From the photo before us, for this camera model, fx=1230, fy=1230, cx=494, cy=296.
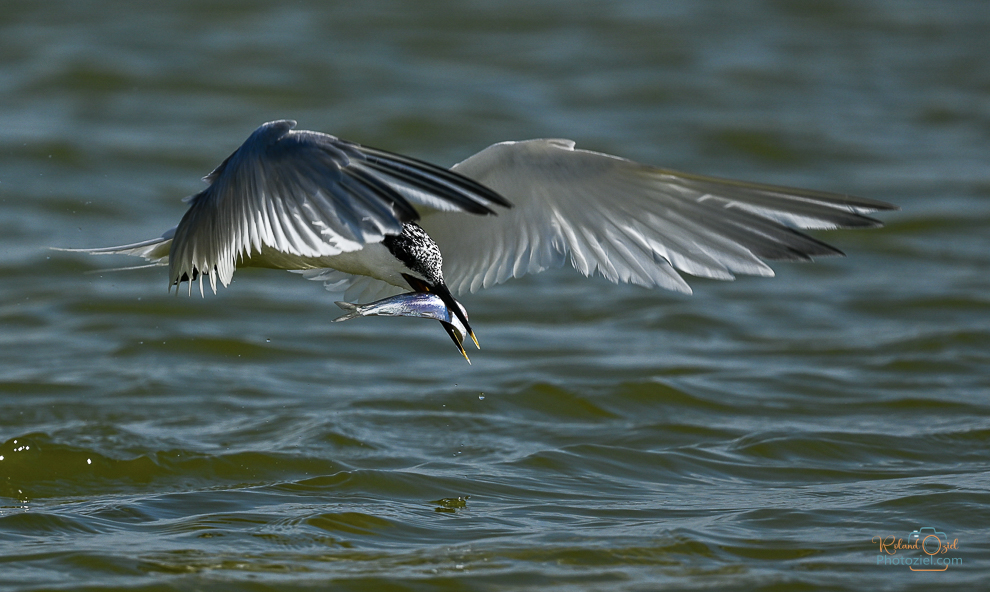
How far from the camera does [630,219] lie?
4.13 meters

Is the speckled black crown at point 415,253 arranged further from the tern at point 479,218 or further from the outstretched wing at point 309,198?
the outstretched wing at point 309,198

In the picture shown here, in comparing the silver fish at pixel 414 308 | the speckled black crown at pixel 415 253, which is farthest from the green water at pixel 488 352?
the speckled black crown at pixel 415 253

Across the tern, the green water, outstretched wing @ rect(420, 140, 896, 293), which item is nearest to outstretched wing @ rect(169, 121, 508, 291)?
the tern

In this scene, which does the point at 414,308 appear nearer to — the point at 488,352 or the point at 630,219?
the point at 630,219

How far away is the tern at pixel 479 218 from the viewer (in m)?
3.20

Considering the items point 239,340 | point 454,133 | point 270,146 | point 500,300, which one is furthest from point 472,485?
point 454,133

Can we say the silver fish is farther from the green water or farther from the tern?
the green water

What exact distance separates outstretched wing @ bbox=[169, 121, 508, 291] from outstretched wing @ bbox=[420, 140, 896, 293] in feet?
2.67

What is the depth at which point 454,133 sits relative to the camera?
10.5 m

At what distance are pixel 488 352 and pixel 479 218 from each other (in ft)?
7.06

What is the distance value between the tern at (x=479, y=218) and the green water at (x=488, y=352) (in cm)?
84

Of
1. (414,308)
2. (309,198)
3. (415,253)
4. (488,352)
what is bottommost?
(488,352)

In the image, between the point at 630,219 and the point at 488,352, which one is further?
the point at 488,352

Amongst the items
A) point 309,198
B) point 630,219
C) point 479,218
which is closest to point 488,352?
point 479,218
